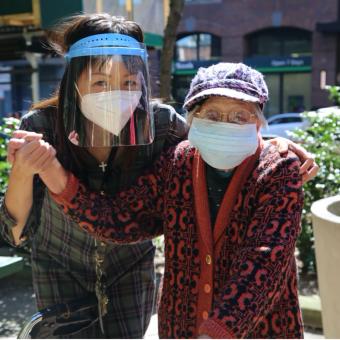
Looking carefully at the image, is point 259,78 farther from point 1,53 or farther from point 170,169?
point 1,53

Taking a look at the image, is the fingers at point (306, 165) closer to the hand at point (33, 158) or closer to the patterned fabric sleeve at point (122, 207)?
the patterned fabric sleeve at point (122, 207)

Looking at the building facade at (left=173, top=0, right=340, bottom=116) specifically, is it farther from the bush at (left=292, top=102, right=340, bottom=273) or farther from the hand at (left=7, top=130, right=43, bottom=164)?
the hand at (left=7, top=130, right=43, bottom=164)

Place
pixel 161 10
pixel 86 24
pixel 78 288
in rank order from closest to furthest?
pixel 86 24, pixel 78 288, pixel 161 10

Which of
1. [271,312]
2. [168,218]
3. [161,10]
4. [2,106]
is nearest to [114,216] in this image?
[168,218]

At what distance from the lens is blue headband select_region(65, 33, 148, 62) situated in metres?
1.81

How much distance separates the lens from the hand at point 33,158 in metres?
1.63

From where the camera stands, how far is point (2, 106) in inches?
460

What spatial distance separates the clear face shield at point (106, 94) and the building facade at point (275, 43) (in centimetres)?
2152

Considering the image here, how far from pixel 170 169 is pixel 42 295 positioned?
75 cm

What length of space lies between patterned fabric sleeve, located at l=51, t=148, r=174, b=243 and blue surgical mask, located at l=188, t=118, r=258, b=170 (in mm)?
170

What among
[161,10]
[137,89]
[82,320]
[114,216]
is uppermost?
[161,10]

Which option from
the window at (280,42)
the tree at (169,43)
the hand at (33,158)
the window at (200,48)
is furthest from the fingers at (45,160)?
the window at (200,48)

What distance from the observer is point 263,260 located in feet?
4.75

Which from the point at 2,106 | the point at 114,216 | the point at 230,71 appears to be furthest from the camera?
the point at 2,106
